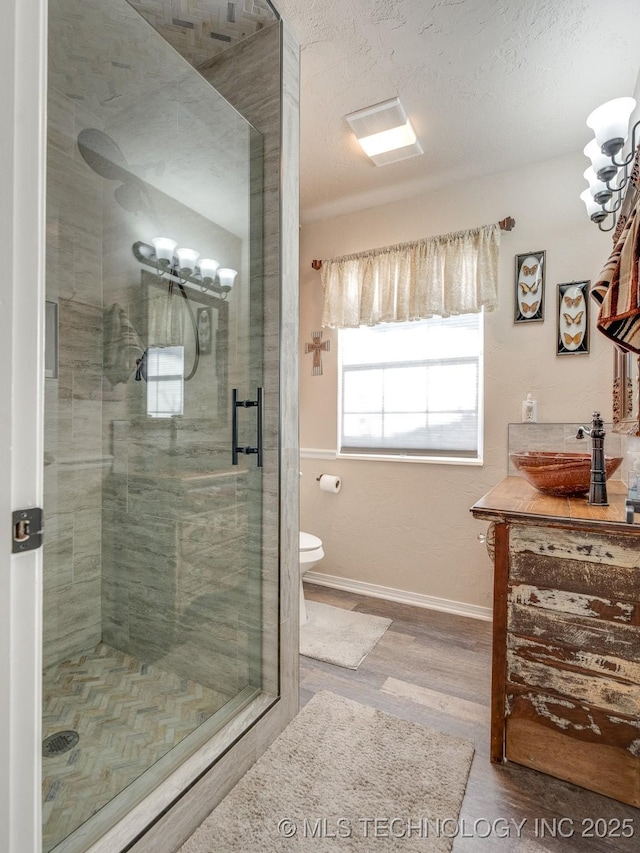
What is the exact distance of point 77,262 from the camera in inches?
62.6

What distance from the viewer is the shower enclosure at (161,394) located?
1.48 metres

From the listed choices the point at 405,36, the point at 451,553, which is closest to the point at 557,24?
the point at 405,36

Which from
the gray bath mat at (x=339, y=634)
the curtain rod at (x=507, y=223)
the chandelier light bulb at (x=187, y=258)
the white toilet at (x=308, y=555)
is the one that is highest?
the curtain rod at (x=507, y=223)

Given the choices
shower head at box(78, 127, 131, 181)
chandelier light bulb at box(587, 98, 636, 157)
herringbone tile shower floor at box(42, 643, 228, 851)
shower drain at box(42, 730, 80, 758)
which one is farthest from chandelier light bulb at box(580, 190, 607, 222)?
shower drain at box(42, 730, 80, 758)

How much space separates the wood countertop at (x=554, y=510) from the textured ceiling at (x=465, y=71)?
1736 millimetres

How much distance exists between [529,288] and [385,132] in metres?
1.13

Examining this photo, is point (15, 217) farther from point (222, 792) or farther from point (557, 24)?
point (557, 24)

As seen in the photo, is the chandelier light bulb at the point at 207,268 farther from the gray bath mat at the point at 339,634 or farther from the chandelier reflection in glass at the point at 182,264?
the gray bath mat at the point at 339,634

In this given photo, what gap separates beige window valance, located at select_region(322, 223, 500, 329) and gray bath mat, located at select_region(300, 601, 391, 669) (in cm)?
183

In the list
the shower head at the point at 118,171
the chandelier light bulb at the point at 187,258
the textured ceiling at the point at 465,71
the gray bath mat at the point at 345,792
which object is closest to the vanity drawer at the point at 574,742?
the gray bath mat at the point at 345,792

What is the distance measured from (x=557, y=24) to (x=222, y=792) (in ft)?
9.28

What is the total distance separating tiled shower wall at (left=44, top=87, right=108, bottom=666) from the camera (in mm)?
1422

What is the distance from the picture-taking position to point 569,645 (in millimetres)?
1362

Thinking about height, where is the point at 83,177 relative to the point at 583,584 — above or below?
above
